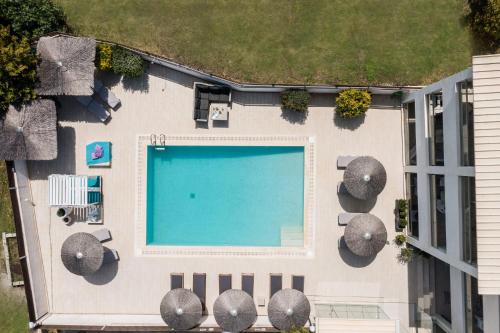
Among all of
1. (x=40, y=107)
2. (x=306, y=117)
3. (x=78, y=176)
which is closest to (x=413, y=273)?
(x=306, y=117)

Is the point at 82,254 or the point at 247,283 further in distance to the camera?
the point at 247,283

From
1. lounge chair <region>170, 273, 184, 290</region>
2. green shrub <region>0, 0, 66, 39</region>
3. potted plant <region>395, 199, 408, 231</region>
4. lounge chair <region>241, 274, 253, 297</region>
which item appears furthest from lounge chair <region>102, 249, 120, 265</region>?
potted plant <region>395, 199, 408, 231</region>

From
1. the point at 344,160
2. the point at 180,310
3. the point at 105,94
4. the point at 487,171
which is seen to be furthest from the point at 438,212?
the point at 105,94

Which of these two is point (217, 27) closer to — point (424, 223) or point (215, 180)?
point (215, 180)

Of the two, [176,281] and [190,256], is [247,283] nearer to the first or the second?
[190,256]

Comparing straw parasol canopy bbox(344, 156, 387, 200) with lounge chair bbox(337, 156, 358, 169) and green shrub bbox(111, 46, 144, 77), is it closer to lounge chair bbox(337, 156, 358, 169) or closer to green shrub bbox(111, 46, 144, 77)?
lounge chair bbox(337, 156, 358, 169)

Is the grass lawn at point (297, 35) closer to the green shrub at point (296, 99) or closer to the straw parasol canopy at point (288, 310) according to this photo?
the green shrub at point (296, 99)

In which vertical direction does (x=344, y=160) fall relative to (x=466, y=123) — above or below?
below
